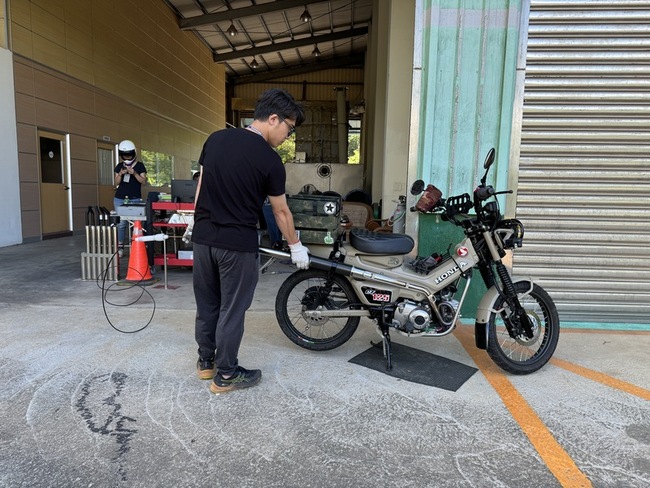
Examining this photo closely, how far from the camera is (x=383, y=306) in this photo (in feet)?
10.7

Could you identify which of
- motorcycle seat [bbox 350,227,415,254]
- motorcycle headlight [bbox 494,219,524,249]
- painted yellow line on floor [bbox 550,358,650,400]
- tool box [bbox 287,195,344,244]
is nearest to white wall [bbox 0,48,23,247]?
tool box [bbox 287,195,344,244]

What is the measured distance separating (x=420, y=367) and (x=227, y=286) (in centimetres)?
158

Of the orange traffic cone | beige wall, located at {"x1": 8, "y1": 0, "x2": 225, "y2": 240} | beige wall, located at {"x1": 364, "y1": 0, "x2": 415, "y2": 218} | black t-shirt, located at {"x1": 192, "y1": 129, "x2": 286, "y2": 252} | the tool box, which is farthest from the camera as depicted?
beige wall, located at {"x1": 8, "y1": 0, "x2": 225, "y2": 240}

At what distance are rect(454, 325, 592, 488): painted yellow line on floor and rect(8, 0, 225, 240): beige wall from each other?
949cm

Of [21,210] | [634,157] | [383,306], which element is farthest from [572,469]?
[21,210]

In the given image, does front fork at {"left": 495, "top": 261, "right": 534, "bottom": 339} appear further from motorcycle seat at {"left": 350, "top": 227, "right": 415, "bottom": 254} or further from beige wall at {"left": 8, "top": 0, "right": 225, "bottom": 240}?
beige wall at {"left": 8, "top": 0, "right": 225, "bottom": 240}

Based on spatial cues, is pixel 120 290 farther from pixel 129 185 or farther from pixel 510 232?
pixel 510 232

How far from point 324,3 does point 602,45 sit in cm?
1371

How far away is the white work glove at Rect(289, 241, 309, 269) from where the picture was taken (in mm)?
2992

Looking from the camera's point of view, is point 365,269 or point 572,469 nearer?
point 572,469

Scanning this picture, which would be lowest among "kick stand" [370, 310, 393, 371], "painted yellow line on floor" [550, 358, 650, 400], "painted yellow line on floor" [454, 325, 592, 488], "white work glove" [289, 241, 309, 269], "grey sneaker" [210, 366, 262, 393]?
"painted yellow line on floor" [454, 325, 592, 488]

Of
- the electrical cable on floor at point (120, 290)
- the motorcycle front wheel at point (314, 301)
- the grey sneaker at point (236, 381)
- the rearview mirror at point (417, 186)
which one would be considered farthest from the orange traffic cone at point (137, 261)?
the rearview mirror at point (417, 186)

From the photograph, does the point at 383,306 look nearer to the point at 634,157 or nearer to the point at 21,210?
the point at 634,157

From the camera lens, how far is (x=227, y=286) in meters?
2.75
